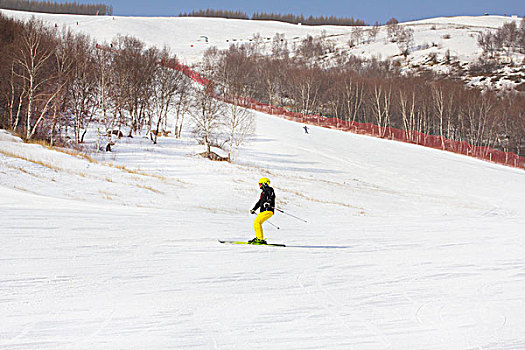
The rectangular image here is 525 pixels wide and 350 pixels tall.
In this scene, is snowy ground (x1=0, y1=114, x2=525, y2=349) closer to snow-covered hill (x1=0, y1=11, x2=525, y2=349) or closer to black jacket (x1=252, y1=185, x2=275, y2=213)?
snow-covered hill (x1=0, y1=11, x2=525, y2=349)

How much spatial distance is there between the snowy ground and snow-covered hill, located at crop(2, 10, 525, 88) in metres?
95.5

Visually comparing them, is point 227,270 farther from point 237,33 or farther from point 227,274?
point 237,33

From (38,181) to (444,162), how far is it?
40249 millimetres

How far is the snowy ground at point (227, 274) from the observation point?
5.29 m

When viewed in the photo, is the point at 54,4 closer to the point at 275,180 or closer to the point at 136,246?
the point at 275,180

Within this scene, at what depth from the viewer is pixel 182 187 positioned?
2209cm

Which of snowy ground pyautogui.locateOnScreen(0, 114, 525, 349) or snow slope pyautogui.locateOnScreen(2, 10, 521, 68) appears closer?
snowy ground pyautogui.locateOnScreen(0, 114, 525, 349)

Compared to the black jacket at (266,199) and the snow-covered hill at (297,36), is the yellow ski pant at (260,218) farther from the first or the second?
the snow-covered hill at (297,36)

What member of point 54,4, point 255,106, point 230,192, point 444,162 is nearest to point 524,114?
point 444,162

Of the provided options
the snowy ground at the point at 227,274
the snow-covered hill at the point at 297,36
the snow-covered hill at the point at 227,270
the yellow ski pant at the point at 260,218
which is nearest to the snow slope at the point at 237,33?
the snow-covered hill at the point at 297,36

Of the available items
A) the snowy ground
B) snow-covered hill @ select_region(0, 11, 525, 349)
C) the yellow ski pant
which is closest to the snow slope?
snow-covered hill @ select_region(0, 11, 525, 349)

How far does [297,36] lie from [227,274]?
173 metres

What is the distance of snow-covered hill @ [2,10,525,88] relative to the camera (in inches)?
4444

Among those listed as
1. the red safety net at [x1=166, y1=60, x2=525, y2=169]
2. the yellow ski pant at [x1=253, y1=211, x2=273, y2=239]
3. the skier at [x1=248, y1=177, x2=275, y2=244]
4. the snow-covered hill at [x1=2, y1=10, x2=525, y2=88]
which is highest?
the snow-covered hill at [x1=2, y1=10, x2=525, y2=88]
